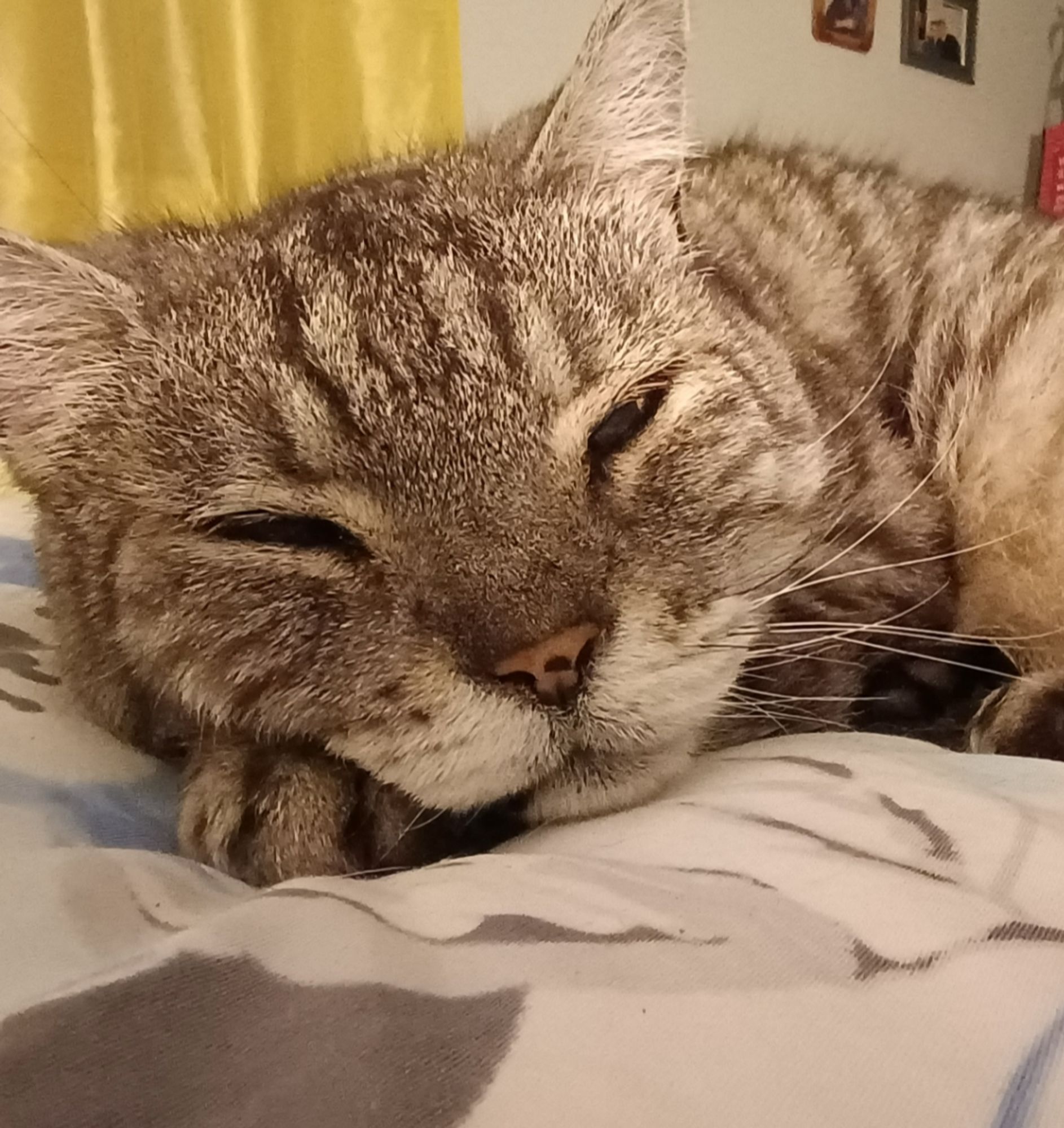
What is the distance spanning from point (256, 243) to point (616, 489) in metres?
0.40

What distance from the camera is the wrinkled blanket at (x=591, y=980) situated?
427mm

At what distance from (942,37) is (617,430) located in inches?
121

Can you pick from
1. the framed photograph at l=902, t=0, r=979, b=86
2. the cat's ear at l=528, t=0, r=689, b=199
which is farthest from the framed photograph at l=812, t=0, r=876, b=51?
the cat's ear at l=528, t=0, r=689, b=199

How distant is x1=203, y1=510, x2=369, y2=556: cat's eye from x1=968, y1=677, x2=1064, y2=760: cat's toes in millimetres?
583

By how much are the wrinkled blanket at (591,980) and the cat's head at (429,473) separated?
0.11 m

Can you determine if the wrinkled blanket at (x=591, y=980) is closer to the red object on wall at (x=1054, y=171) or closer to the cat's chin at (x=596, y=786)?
the cat's chin at (x=596, y=786)

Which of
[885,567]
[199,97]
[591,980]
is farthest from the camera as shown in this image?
[199,97]

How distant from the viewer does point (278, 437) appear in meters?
0.80

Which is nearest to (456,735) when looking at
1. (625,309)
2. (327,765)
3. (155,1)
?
(327,765)

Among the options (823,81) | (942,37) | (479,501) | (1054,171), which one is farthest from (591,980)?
(1054,171)

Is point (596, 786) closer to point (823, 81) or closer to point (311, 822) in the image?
point (311, 822)

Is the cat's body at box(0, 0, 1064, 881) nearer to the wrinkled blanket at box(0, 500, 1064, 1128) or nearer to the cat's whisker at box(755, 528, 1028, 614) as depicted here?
the cat's whisker at box(755, 528, 1028, 614)

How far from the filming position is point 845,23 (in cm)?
296

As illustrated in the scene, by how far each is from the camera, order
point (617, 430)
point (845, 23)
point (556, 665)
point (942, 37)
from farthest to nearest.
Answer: point (942, 37), point (845, 23), point (617, 430), point (556, 665)
